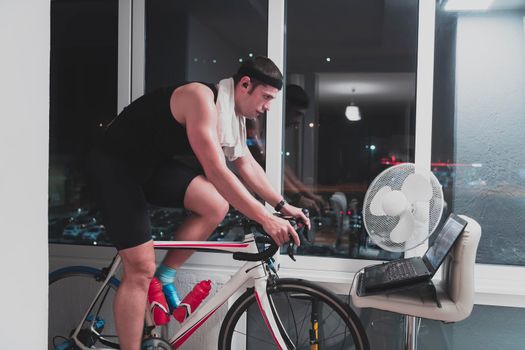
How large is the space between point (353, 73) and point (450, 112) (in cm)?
49

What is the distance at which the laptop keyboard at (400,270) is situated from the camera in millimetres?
1806

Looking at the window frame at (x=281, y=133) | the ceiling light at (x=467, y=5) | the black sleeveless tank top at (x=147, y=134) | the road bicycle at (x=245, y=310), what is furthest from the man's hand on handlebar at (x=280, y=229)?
the ceiling light at (x=467, y=5)

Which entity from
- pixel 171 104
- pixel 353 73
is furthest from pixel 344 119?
pixel 171 104

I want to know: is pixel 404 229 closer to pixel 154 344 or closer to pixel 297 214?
pixel 297 214

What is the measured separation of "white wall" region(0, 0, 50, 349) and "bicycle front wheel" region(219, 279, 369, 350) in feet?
3.65

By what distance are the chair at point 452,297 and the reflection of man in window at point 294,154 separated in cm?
86

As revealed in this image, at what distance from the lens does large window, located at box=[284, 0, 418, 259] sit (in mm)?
2498

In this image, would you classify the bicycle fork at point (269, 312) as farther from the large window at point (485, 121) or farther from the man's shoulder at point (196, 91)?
the large window at point (485, 121)

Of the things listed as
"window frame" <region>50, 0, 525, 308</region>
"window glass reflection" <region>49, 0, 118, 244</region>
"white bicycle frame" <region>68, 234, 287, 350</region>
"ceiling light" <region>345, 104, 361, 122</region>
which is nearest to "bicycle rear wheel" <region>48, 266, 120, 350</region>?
"window frame" <region>50, 0, 525, 308</region>

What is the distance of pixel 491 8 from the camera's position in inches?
94.0

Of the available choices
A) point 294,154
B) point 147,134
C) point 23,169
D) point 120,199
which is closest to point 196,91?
point 147,134

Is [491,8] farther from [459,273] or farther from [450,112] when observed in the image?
[459,273]

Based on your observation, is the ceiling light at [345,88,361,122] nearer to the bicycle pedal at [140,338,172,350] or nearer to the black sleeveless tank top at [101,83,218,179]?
the black sleeveless tank top at [101,83,218,179]

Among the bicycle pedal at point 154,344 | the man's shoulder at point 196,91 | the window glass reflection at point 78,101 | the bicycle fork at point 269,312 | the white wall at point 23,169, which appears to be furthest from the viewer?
the window glass reflection at point 78,101
